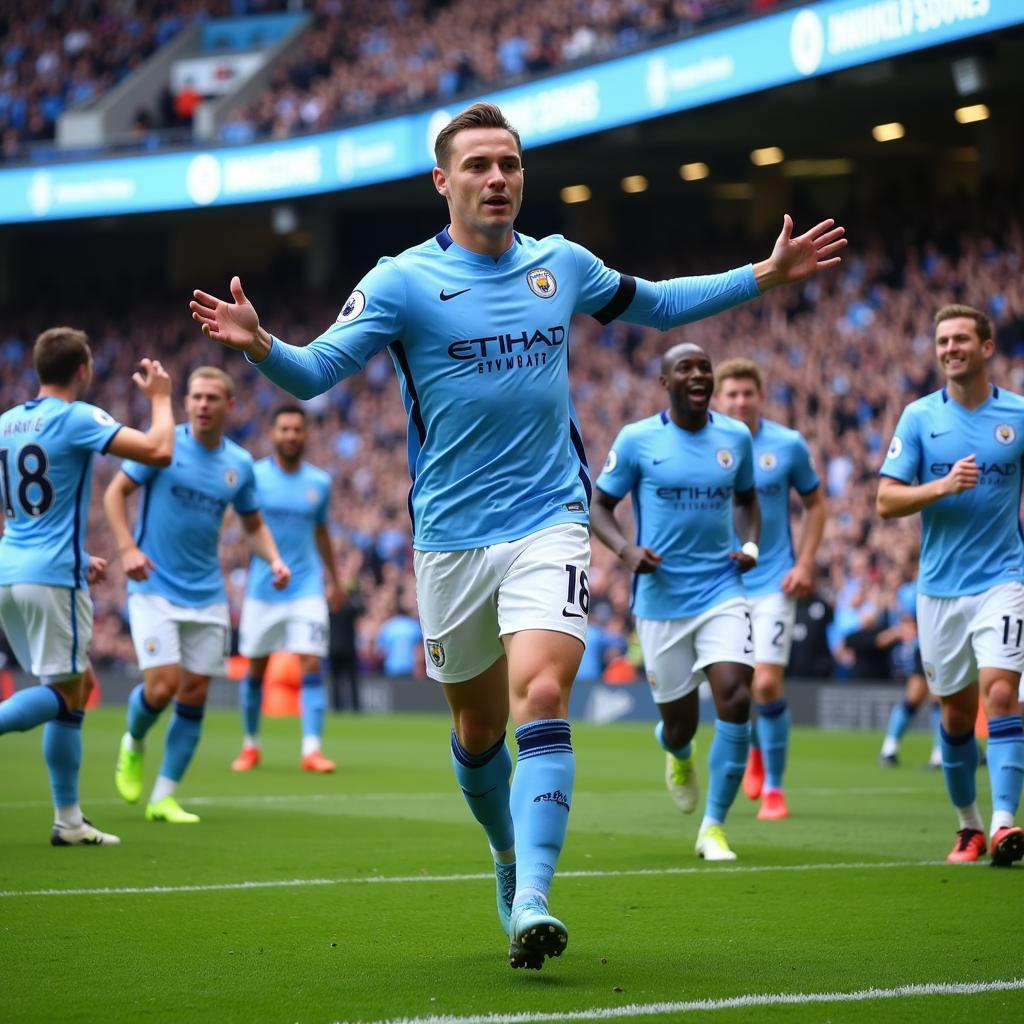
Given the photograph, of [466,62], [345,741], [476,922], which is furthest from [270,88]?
[476,922]

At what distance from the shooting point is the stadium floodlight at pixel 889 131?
28859 mm

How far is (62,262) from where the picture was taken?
45375mm

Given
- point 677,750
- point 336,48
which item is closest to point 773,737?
point 677,750

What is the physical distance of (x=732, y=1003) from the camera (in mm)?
5141

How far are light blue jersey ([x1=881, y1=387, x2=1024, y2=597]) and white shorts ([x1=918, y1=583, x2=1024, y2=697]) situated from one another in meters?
0.06

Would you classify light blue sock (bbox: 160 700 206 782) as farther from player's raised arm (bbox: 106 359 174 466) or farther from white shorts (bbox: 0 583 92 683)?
player's raised arm (bbox: 106 359 174 466)

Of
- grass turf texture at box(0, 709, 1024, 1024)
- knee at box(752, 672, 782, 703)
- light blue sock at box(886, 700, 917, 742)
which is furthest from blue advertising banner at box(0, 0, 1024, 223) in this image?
grass turf texture at box(0, 709, 1024, 1024)

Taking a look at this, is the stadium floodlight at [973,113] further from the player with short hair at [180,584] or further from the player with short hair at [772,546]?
the player with short hair at [180,584]

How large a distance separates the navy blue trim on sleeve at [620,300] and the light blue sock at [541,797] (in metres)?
1.51

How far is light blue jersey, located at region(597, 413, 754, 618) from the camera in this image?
9.54 meters

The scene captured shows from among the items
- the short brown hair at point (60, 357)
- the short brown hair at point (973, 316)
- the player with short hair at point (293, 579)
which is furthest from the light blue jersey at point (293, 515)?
the short brown hair at point (973, 316)

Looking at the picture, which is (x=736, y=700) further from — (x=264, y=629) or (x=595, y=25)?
(x=595, y=25)

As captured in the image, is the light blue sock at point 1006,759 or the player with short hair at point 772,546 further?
the player with short hair at point 772,546

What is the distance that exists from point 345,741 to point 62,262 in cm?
2807
